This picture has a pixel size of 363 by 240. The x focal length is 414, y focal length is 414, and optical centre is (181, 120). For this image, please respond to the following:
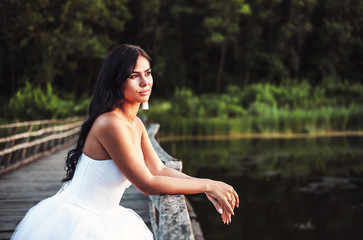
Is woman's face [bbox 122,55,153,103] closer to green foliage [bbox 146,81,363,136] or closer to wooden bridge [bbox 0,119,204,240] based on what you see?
wooden bridge [bbox 0,119,204,240]

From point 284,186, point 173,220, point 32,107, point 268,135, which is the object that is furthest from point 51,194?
point 268,135

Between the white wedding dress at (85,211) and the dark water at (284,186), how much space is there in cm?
594

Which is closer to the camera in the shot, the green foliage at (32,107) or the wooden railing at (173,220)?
the wooden railing at (173,220)

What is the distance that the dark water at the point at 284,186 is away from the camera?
788cm

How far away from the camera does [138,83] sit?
1774 millimetres

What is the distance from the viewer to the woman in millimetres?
1695

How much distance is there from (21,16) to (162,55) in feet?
39.0

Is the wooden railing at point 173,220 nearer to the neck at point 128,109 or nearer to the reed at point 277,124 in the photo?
the neck at point 128,109

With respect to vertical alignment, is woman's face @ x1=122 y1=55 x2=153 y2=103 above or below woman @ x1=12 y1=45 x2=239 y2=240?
above

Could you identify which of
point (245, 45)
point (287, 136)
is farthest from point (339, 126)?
point (245, 45)

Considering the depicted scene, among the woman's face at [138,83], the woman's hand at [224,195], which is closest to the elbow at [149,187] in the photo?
the woman's hand at [224,195]

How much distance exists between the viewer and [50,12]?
93.8 feet

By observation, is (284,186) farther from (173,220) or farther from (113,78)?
(173,220)

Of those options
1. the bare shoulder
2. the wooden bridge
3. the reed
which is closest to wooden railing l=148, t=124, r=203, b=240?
the wooden bridge
